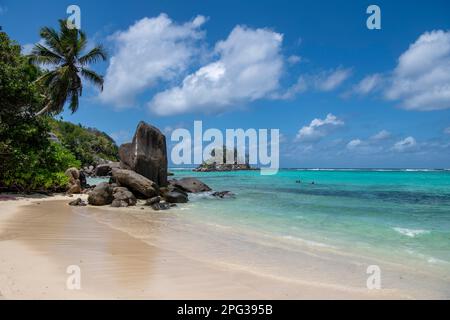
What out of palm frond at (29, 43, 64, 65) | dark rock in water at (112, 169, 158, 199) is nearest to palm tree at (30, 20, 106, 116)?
palm frond at (29, 43, 64, 65)

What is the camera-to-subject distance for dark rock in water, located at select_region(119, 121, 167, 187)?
2117cm

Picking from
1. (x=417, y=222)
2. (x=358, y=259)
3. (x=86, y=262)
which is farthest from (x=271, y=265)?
(x=417, y=222)

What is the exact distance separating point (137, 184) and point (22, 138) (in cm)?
653

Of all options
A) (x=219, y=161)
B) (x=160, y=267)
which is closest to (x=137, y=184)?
(x=160, y=267)

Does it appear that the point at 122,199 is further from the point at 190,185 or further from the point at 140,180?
the point at 190,185

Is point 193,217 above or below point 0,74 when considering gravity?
below

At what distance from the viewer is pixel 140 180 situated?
1892 cm

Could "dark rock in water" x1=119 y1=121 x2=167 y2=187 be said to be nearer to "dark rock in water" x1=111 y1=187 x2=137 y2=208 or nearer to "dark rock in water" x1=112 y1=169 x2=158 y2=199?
"dark rock in water" x1=112 y1=169 x2=158 y2=199

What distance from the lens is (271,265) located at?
6414mm

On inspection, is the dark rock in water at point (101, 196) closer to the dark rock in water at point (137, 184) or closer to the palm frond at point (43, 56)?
the dark rock in water at point (137, 184)

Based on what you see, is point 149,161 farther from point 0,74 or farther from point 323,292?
point 323,292

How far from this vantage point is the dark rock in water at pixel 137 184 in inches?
739

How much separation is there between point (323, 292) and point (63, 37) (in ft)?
93.0
